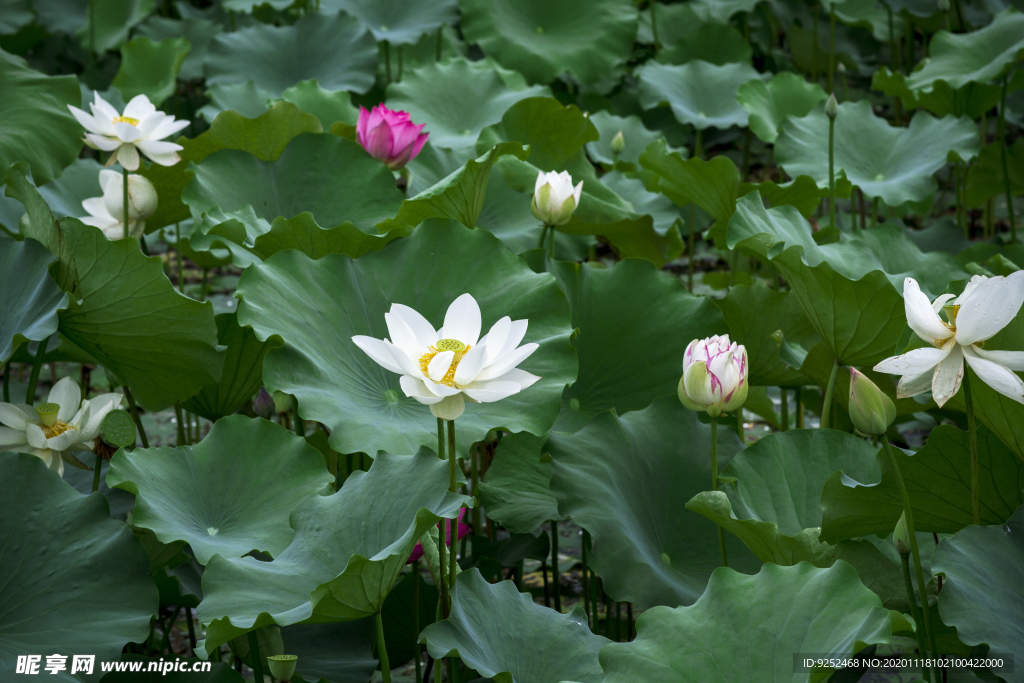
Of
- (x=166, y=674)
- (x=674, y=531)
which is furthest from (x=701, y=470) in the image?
(x=166, y=674)

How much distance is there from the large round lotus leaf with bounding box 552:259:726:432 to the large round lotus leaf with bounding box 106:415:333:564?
47cm

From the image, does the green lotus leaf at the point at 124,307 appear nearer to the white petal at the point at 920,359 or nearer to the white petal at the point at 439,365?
the white petal at the point at 439,365

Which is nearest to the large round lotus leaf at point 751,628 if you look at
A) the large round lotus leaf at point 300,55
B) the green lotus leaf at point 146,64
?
the large round lotus leaf at point 300,55

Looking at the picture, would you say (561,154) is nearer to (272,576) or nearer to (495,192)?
(495,192)

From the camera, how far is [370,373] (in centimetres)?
129

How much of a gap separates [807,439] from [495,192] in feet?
2.78

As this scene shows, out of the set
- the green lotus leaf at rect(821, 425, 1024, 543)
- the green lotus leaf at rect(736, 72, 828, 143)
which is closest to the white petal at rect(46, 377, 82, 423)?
the green lotus leaf at rect(821, 425, 1024, 543)

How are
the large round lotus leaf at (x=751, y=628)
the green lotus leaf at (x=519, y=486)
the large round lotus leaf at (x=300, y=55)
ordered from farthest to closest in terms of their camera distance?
1. the large round lotus leaf at (x=300, y=55)
2. the green lotus leaf at (x=519, y=486)
3. the large round lotus leaf at (x=751, y=628)

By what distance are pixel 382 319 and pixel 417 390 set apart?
0.44 meters

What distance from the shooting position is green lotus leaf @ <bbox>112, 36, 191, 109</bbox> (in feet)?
9.62

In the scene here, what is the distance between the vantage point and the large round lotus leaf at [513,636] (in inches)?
37.8

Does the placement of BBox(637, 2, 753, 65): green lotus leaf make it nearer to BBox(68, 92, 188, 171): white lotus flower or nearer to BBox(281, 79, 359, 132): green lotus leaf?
BBox(281, 79, 359, 132): green lotus leaf

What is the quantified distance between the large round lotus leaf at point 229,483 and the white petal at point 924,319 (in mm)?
741

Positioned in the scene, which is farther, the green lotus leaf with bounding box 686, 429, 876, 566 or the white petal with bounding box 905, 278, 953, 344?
the green lotus leaf with bounding box 686, 429, 876, 566
